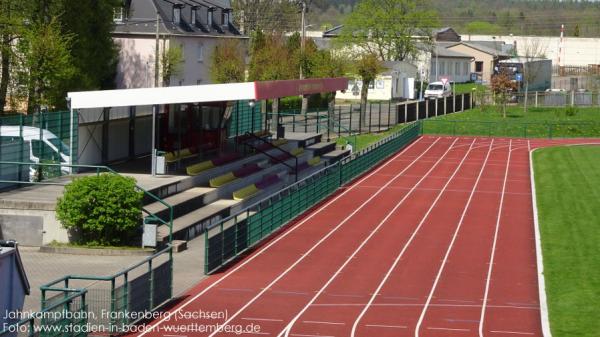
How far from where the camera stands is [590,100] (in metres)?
91.1

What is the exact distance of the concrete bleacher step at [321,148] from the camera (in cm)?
5541

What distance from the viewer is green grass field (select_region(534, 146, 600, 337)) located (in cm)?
2445

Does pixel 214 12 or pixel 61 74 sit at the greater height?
pixel 214 12

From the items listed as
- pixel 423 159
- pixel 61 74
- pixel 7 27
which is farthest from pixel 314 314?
pixel 423 159

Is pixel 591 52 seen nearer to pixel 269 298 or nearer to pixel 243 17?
pixel 243 17

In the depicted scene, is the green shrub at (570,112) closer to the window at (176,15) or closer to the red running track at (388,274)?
the window at (176,15)

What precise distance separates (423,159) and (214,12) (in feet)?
93.7

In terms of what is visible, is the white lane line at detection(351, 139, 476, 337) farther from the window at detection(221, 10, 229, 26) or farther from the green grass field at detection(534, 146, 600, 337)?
the window at detection(221, 10, 229, 26)

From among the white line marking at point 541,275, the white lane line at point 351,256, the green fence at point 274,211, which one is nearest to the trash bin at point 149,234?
the green fence at point 274,211

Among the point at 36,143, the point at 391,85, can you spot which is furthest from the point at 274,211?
the point at 391,85

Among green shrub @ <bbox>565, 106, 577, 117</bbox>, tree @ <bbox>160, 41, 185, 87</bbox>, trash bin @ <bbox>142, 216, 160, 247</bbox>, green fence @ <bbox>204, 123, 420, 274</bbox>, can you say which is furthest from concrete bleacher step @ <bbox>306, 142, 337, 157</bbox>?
green shrub @ <bbox>565, 106, 577, 117</bbox>

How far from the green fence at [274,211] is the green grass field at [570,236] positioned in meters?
8.20

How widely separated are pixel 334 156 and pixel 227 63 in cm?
1674

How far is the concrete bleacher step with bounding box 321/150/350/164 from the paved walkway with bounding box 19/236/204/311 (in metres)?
24.3
